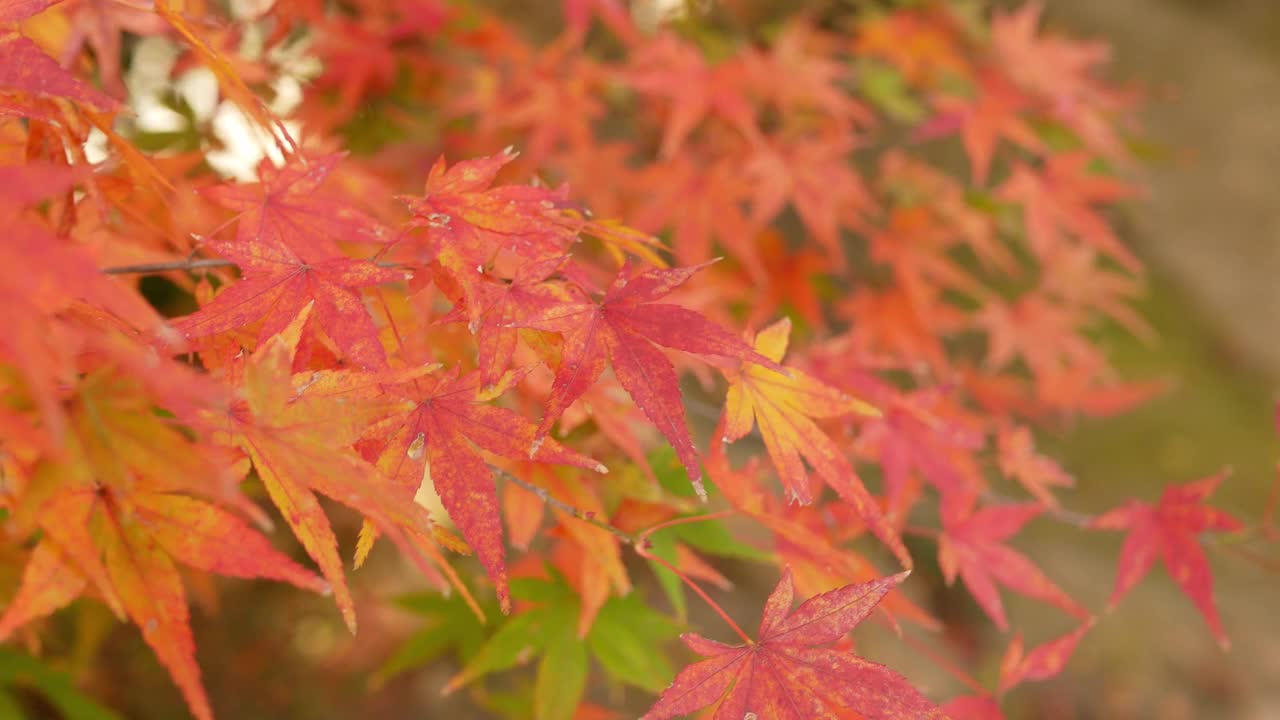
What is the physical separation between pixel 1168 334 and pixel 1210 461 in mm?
312

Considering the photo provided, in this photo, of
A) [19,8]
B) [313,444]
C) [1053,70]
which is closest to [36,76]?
[19,8]

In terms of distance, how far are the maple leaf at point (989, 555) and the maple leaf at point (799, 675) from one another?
0.89 ft

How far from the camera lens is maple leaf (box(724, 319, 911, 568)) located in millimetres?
611

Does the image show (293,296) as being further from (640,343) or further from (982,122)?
(982,122)

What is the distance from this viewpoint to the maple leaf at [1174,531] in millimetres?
761

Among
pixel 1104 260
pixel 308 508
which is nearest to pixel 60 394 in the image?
pixel 308 508

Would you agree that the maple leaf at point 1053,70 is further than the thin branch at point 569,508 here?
Yes

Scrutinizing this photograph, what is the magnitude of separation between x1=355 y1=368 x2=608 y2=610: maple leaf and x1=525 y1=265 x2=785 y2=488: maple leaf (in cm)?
3

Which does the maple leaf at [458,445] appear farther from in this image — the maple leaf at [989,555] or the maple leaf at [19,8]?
the maple leaf at [989,555]

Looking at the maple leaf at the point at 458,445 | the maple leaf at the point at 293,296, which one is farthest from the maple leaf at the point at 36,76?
the maple leaf at the point at 458,445

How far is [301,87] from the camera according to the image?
1.35m

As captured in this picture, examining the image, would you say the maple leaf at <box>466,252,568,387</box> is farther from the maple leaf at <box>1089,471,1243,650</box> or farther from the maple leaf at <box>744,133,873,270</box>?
the maple leaf at <box>744,133,873,270</box>

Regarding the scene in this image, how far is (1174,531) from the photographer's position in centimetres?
80

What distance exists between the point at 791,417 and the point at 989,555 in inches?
12.5
